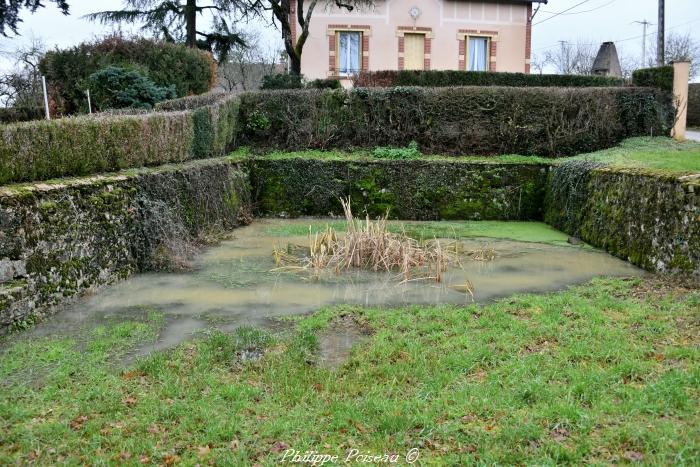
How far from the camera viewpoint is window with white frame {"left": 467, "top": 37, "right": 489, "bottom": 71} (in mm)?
21422

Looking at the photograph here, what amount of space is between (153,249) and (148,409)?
416cm

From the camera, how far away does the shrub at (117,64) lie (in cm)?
1340

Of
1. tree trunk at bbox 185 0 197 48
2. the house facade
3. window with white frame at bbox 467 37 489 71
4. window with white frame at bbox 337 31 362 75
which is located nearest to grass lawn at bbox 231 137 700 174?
tree trunk at bbox 185 0 197 48

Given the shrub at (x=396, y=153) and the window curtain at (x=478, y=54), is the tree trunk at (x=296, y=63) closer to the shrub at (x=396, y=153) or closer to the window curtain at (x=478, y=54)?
the window curtain at (x=478, y=54)

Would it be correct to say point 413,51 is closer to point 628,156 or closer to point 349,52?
point 349,52

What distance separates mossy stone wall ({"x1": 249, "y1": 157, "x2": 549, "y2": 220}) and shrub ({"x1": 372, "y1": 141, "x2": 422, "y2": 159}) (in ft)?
1.67

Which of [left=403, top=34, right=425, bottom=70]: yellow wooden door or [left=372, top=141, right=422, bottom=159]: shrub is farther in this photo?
[left=403, top=34, right=425, bottom=70]: yellow wooden door

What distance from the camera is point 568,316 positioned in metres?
5.21

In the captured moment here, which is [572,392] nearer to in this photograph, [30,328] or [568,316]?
[568,316]

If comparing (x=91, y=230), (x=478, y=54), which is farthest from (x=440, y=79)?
(x=91, y=230)

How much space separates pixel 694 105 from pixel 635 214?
67.0 feet

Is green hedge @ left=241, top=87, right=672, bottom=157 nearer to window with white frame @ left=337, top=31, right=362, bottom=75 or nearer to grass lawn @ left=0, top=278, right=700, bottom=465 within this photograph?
window with white frame @ left=337, top=31, right=362, bottom=75

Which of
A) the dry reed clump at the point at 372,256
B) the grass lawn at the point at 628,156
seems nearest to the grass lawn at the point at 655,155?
the grass lawn at the point at 628,156

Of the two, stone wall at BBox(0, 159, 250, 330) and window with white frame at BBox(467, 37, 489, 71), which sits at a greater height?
window with white frame at BBox(467, 37, 489, 71)
